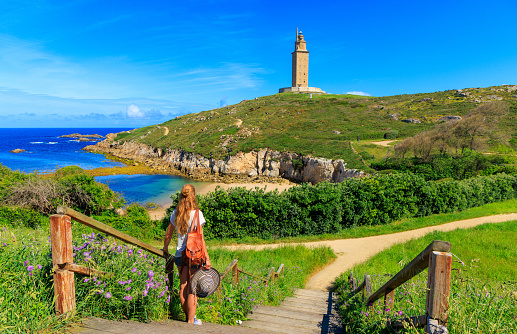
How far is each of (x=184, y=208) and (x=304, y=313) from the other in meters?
3.41

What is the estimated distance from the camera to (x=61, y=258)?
3086mm

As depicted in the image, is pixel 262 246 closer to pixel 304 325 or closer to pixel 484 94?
pixel 304 325

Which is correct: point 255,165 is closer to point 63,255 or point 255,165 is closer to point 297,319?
point 297,319

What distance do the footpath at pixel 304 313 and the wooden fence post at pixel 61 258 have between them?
31 cm

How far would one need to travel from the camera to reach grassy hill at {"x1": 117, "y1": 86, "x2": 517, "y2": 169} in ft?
156

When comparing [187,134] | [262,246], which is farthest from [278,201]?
[187,134]

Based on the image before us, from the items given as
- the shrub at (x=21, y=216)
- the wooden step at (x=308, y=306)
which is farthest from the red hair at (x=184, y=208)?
the shrub at (x=21, y=216)

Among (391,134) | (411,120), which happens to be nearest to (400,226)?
(391,134)

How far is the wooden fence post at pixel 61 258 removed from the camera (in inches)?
120

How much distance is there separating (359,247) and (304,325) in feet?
31.0

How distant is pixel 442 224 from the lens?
Result: 1612 cm

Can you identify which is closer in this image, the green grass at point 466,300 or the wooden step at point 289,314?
the green grass at point 466,300

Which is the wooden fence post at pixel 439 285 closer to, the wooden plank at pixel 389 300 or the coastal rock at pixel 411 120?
the wooden plank at pixel 389 300

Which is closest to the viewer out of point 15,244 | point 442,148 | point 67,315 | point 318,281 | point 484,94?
point 67,315
